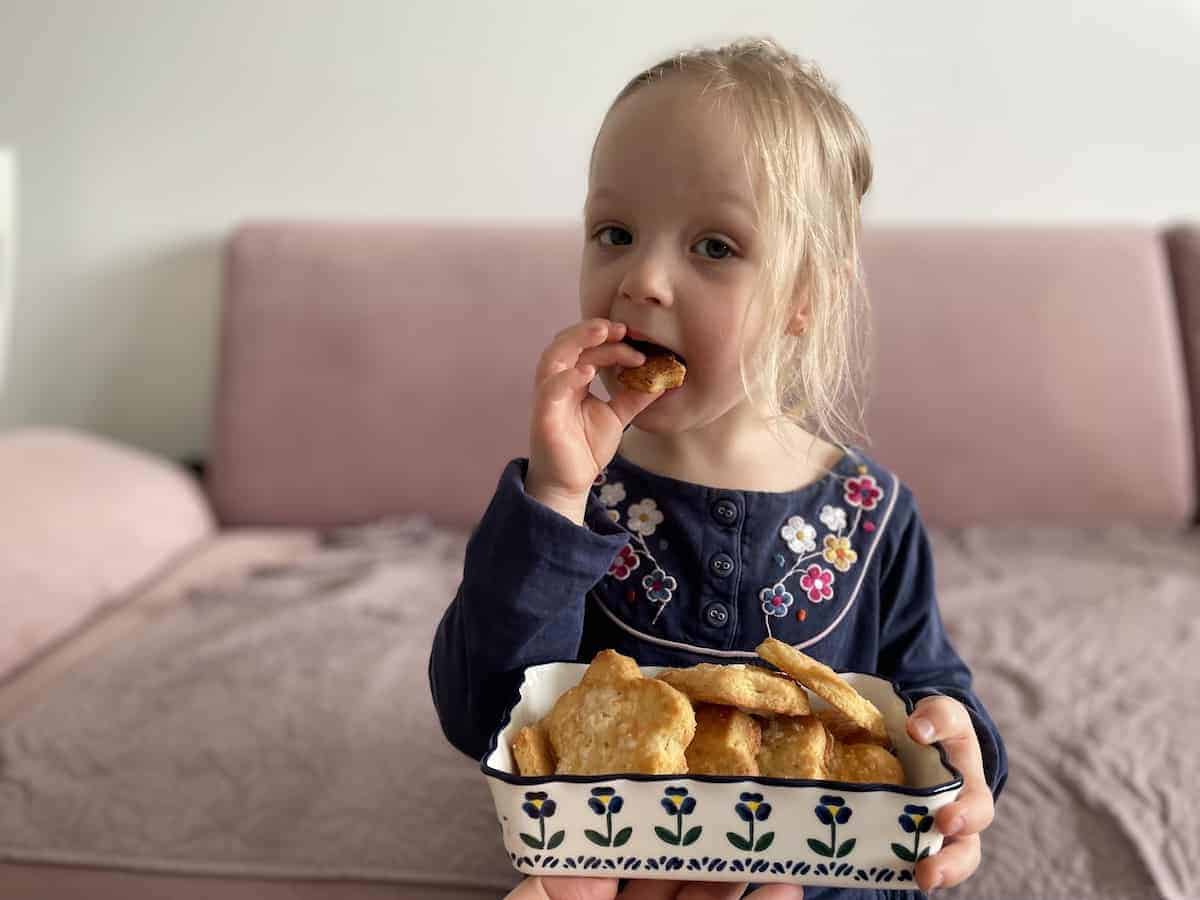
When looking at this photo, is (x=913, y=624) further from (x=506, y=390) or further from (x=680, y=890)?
(x=506, y=390)

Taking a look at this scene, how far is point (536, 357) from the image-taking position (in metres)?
1.75

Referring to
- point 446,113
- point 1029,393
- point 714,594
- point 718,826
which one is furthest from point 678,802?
point 446,113

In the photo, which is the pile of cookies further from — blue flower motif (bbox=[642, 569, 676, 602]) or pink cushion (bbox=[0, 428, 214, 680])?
pink cushion (bbox=[0, 428, 214, 680])

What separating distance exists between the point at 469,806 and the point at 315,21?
1.49m

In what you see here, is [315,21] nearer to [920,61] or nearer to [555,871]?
[920,61]

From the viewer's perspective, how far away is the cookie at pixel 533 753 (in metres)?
0.61

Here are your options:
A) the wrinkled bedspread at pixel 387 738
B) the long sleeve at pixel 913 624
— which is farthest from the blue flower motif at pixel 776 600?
the wrinkled bedspread at pixel 387 738

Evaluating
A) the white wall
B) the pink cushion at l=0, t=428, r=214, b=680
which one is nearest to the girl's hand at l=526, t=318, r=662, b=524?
the pink cushion at l=0, t=428, r=214, b=680

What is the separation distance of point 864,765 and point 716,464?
285 millimetres

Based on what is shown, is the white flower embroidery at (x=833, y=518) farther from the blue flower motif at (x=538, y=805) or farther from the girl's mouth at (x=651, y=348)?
the blue flower motif at (x=538, y=805)

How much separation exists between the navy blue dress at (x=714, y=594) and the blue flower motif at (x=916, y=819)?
129 millimetres

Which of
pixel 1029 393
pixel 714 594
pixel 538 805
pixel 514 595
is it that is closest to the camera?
pixel 538 805

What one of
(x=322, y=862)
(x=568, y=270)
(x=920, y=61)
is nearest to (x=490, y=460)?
(x=568, y=270)

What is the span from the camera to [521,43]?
1.94 metres
